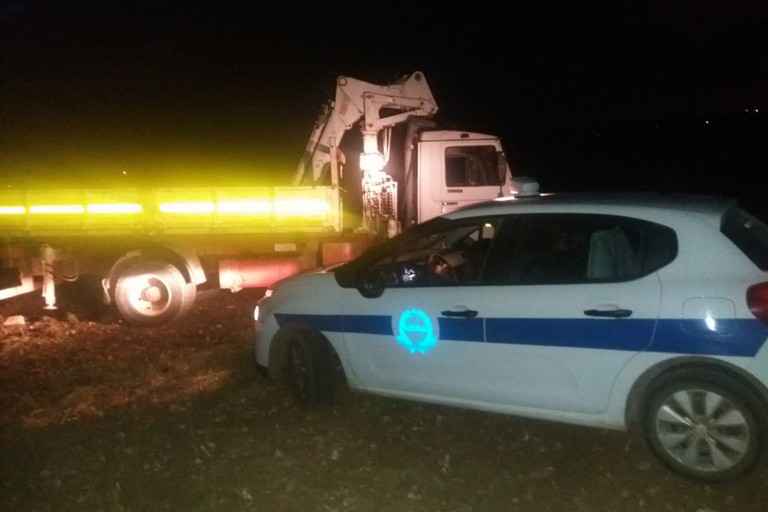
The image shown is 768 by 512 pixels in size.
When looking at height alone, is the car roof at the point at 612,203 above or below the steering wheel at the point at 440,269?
above

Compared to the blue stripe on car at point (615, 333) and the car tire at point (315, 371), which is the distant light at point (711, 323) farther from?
the car tire at point (315, 371)

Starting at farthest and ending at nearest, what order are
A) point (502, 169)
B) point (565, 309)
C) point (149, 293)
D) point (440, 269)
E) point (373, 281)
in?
point (502, 169), point (149, 293), point (440, 269), point (373, 281), point (565, 309)

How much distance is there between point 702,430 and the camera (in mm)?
4277

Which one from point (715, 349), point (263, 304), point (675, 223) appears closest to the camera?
point (715, 349)

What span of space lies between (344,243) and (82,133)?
1952 centimetres

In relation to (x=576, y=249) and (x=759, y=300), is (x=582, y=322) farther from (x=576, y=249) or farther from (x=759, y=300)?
(x=759, y=300)

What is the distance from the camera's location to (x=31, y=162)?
64.0ft

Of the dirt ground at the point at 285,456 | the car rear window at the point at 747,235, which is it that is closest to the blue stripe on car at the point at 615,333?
the car rear window at the point at 747,235

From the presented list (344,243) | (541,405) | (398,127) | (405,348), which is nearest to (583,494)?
(541,405)

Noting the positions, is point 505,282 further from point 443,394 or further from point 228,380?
point 228,380

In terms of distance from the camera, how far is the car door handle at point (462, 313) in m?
4.91

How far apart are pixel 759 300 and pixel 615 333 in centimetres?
77

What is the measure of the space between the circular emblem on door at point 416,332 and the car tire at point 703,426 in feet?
4.70

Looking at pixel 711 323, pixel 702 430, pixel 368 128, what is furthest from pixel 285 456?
pixel 368 128
